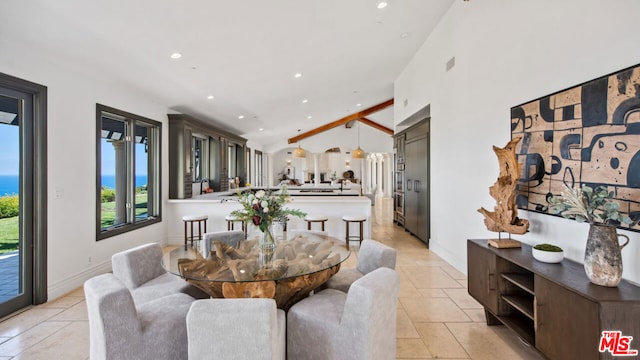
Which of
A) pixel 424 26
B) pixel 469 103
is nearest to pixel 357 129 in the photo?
pixel 424 26

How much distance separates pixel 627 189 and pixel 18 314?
519 cm

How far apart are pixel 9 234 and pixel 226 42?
3074 mm

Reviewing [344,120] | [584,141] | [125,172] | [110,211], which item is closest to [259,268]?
[584,141]

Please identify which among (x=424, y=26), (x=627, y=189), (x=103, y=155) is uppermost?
(x=424, y=26)

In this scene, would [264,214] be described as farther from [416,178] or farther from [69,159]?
[416,178]

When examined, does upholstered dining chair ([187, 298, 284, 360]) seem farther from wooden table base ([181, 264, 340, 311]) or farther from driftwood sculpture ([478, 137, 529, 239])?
driftwood sculpture ([478, 137, 529, 239])

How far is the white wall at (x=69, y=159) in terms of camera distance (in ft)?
10.2

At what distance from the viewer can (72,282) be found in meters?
3.58

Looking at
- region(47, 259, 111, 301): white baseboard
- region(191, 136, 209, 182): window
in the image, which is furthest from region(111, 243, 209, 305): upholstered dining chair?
region(191, 136, 209, 182): window

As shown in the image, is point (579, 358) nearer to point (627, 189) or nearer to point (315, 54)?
point (627, 189)

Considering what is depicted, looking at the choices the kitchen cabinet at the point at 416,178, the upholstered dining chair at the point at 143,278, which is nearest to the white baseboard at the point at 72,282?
the upholstered dining chair at the point at 143,278

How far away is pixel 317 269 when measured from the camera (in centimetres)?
215

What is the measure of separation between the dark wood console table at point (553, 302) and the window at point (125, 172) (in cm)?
471

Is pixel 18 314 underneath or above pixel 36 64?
underneath
